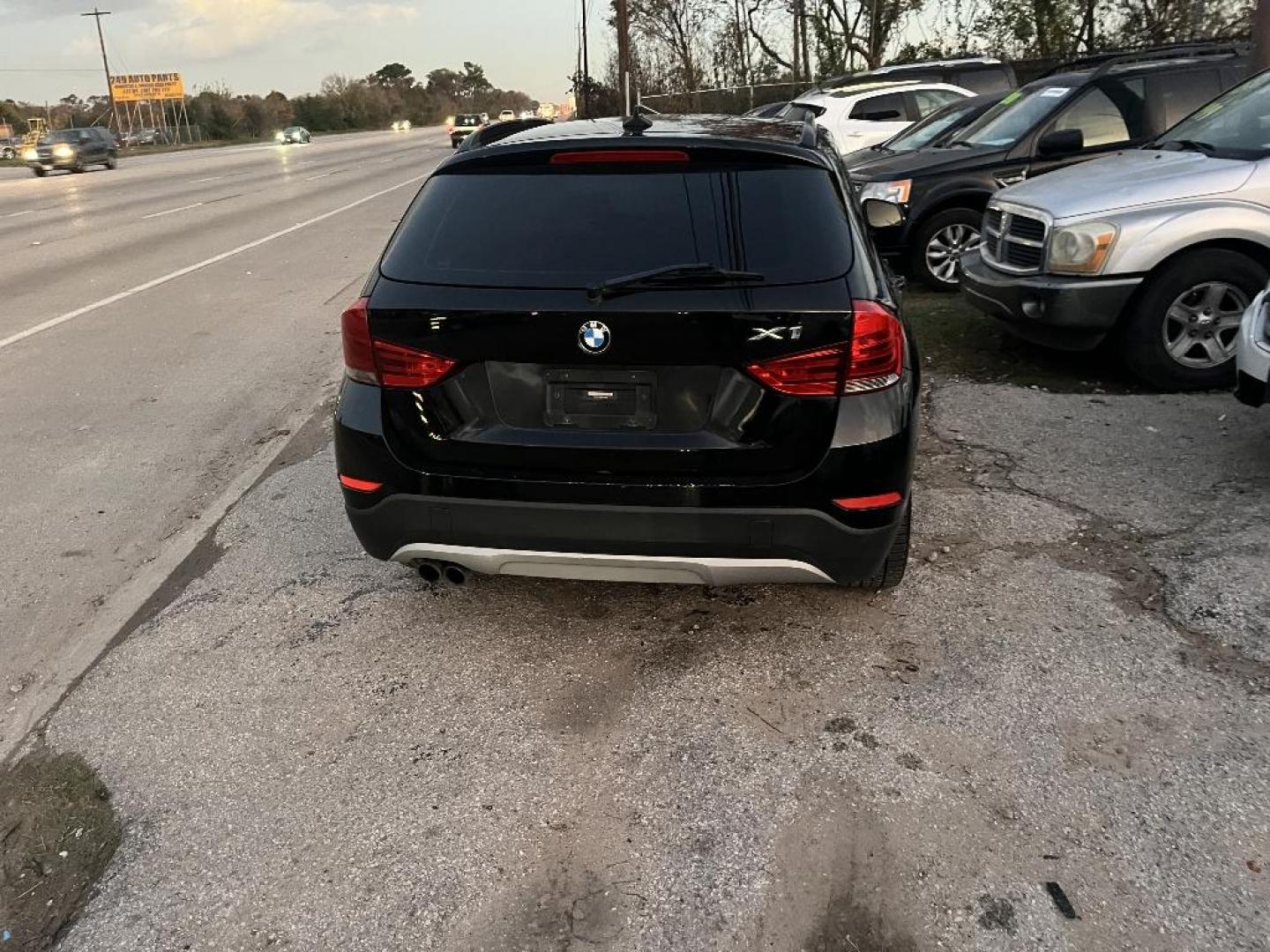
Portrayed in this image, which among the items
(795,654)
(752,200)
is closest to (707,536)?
(795,654)

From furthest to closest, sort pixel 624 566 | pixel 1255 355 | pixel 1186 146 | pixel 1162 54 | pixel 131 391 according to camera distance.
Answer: pixel 1162 54
pixel 131 391
pixel 1186 146
pixel 1255 355
pixel 624 566

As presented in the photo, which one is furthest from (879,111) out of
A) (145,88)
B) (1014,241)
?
(145,88)

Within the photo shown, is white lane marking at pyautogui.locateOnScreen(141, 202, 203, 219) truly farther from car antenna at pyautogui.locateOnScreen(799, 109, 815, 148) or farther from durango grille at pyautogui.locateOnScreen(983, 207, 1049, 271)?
car antenna at pyautogui.locateOnScreen(799, 109, 815, 148)

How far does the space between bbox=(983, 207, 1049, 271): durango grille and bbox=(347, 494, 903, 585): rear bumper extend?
3.65 metres

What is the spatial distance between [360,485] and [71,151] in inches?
1520

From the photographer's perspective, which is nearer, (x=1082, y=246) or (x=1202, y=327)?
(x=1082, y=246)

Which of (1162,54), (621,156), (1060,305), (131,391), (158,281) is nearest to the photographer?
(621,156)

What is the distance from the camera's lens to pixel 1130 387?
6.16 metres

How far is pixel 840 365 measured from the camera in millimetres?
2945

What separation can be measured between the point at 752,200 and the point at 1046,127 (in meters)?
6.74

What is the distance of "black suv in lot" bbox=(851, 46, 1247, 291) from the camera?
846cm

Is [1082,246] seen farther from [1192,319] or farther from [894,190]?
[894,190]

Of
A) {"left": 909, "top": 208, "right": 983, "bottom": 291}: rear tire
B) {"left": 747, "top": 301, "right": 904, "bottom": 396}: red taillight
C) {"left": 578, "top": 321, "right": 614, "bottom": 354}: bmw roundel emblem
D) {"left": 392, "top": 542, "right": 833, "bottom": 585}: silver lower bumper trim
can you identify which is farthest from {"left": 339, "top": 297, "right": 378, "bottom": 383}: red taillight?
{"left": 909, "top": 208, "right": 983, "bottom": 291}: rear tire

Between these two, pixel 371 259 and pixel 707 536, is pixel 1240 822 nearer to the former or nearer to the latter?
pixel 707 536
